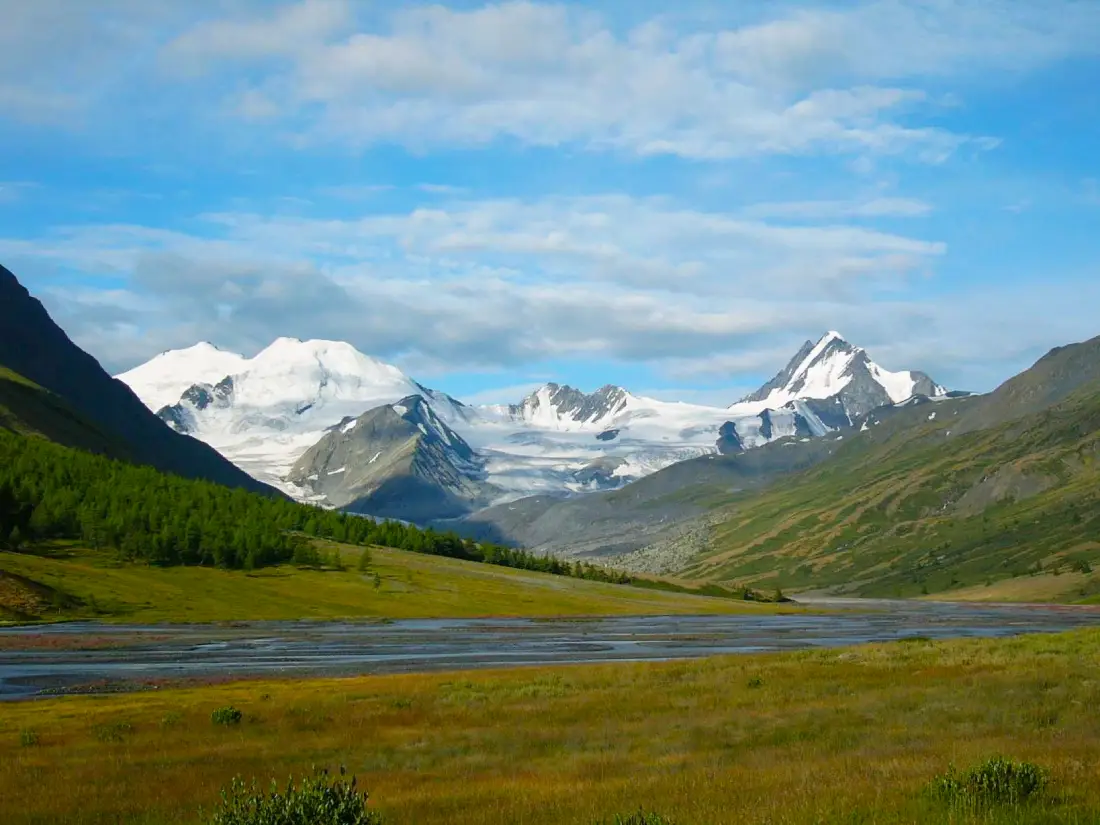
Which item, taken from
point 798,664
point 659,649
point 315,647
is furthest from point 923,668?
point 315,647

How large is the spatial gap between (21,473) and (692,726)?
7512 inches

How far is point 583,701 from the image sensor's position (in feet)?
155

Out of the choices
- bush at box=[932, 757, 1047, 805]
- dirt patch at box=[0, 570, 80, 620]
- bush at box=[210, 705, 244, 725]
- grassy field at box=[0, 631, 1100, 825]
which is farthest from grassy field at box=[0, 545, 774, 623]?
bush at box=[932, 757, 1047, 805]

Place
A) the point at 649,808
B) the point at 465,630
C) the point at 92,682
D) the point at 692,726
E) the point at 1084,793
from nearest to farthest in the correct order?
the point at 1084,793 < the point at 649,808 < the point at 692,726 < the point at 92,682 < the point at 465,630

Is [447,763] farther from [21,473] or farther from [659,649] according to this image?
[21,473]

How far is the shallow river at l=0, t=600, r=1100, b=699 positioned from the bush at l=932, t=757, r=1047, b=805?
52232 millimetres

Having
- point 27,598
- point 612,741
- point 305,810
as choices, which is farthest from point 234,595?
point 305,810

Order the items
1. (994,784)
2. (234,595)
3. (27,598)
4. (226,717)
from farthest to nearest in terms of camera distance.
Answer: (234,595), (27,598), (226,717), (994,784)

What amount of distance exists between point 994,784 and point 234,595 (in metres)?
151

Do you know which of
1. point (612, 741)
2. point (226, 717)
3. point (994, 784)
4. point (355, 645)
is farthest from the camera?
point (355, 645)

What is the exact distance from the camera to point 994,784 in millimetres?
20078

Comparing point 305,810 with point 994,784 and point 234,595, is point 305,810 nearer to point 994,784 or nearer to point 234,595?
point 994,784

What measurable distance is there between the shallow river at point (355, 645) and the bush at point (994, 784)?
171 ft

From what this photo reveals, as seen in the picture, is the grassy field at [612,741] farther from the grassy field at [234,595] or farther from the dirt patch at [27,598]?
the grassy field at [234,595]
